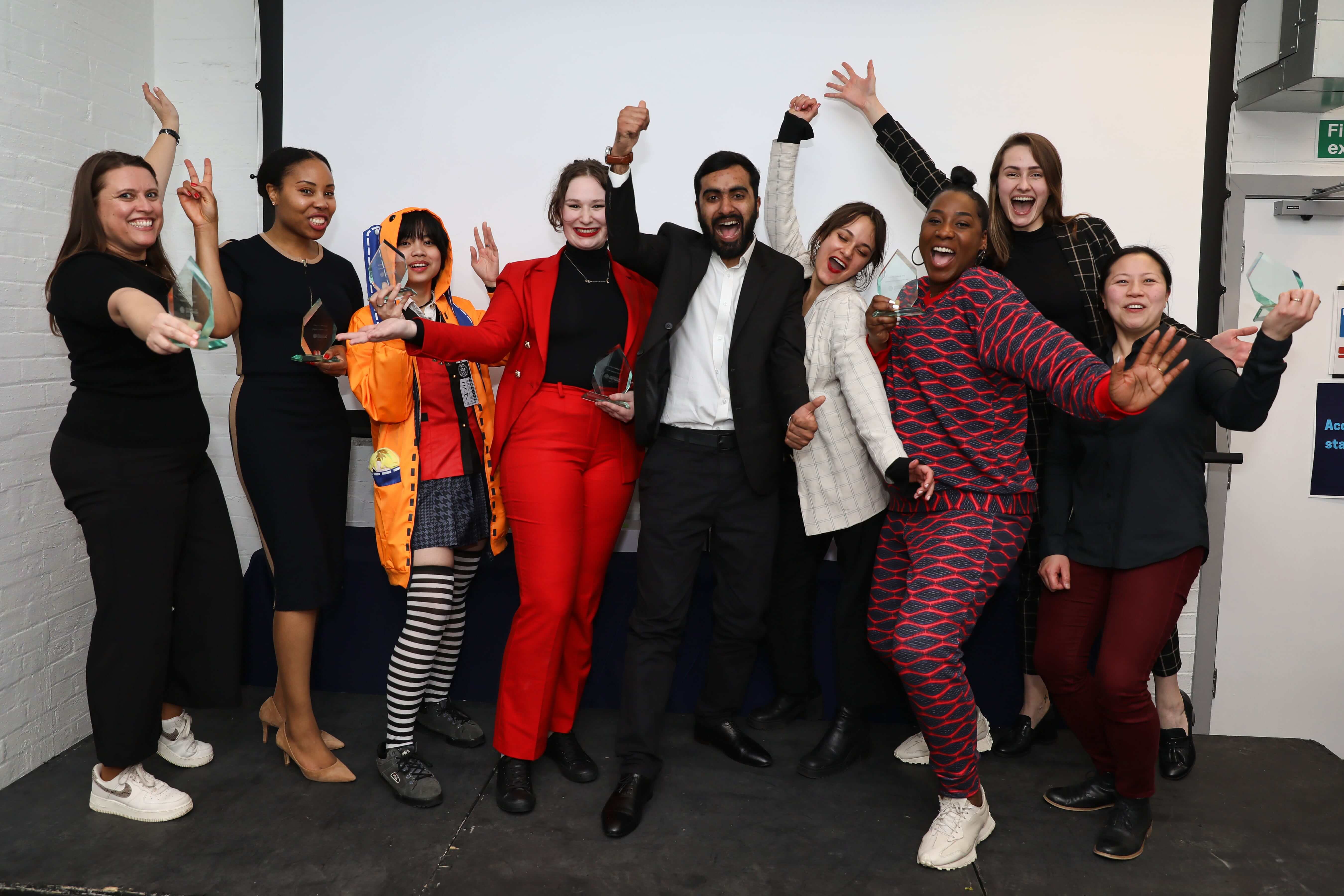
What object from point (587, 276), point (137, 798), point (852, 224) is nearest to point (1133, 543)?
point (852, 224)

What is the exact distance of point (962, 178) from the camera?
2371mm

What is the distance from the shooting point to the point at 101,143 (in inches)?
119

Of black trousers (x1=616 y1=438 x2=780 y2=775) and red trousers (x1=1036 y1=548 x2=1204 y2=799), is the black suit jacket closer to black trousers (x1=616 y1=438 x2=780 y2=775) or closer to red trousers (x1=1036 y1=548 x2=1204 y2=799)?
black trousers (x1=616 y1=438 x2=780 y2=775)

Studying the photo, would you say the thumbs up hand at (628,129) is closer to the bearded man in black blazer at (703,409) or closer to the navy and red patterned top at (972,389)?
the bearded man in black blazer at (703,409)

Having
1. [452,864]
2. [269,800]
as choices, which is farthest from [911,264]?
[269,800]

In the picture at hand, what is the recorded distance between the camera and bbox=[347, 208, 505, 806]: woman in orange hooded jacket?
2439mm

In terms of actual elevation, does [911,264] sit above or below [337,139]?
below

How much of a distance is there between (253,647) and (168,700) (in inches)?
24.4

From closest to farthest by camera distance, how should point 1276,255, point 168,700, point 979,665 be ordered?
1. point 168,700
2. point 979,665
3. point 1276,255

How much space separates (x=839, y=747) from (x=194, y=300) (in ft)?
7.00

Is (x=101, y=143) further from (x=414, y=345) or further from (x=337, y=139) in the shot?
(x=414, y=345)

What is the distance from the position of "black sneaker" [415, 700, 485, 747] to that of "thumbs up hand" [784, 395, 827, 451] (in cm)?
140

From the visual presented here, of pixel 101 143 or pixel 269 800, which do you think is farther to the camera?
pixel 101 143

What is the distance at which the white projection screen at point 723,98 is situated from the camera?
2.96 metres
